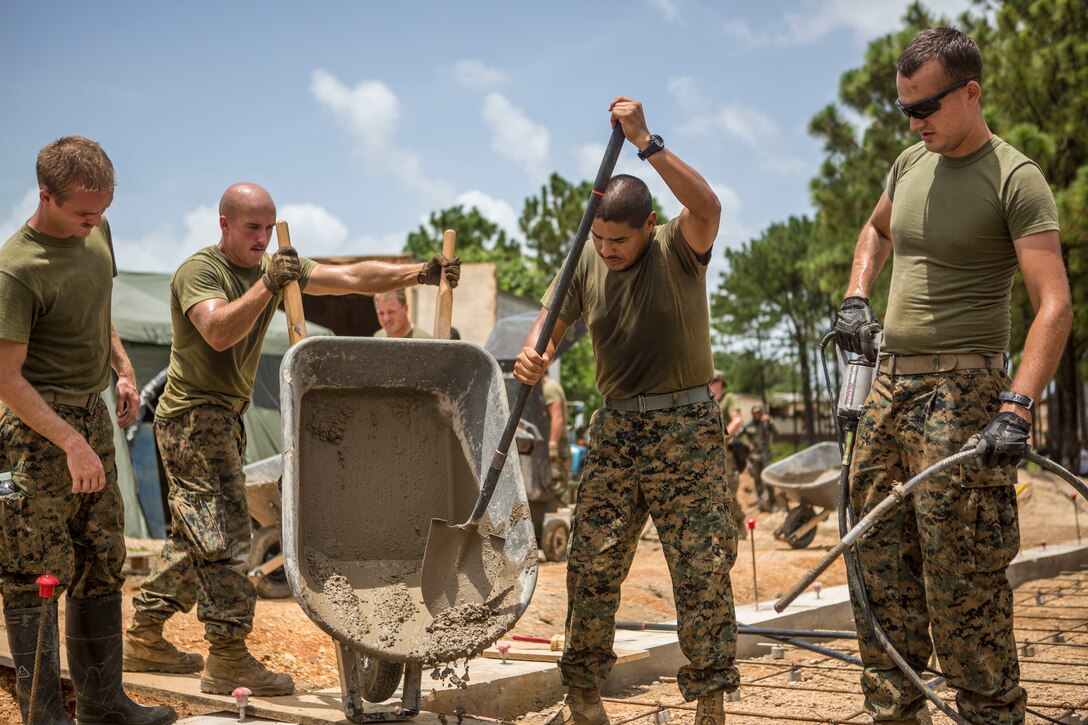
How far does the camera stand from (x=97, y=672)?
3520 mm

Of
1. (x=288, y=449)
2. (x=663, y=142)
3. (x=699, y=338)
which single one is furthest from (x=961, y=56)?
(x=288, y=449)

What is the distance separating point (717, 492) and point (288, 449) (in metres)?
1.32

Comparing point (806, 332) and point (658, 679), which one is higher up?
point (806, 332)

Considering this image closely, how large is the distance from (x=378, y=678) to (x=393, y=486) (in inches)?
24.4

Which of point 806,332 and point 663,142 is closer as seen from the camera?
point 663,142

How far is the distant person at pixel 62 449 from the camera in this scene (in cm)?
321

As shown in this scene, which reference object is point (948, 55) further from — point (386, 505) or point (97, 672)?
point (97, 672)

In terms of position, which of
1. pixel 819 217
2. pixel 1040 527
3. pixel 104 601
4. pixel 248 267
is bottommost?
pixel 1040 527

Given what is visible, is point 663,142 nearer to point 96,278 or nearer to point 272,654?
point 96,278

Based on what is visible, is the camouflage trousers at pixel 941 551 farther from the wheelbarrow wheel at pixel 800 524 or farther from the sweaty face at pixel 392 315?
the wheelbarrow wheel at pixel 800 524

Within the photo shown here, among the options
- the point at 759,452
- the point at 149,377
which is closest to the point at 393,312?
the point at 149,377

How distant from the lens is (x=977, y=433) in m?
2.95

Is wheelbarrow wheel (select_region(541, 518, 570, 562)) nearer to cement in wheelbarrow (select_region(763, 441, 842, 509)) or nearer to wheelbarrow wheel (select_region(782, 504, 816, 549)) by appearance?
cement in wheelbarrow (select_region(763, 441, 842, 509))

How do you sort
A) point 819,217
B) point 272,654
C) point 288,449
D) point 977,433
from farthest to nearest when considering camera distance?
1. point 819,217
2. point 272,654
3. point 288,449
4. point 977,433
